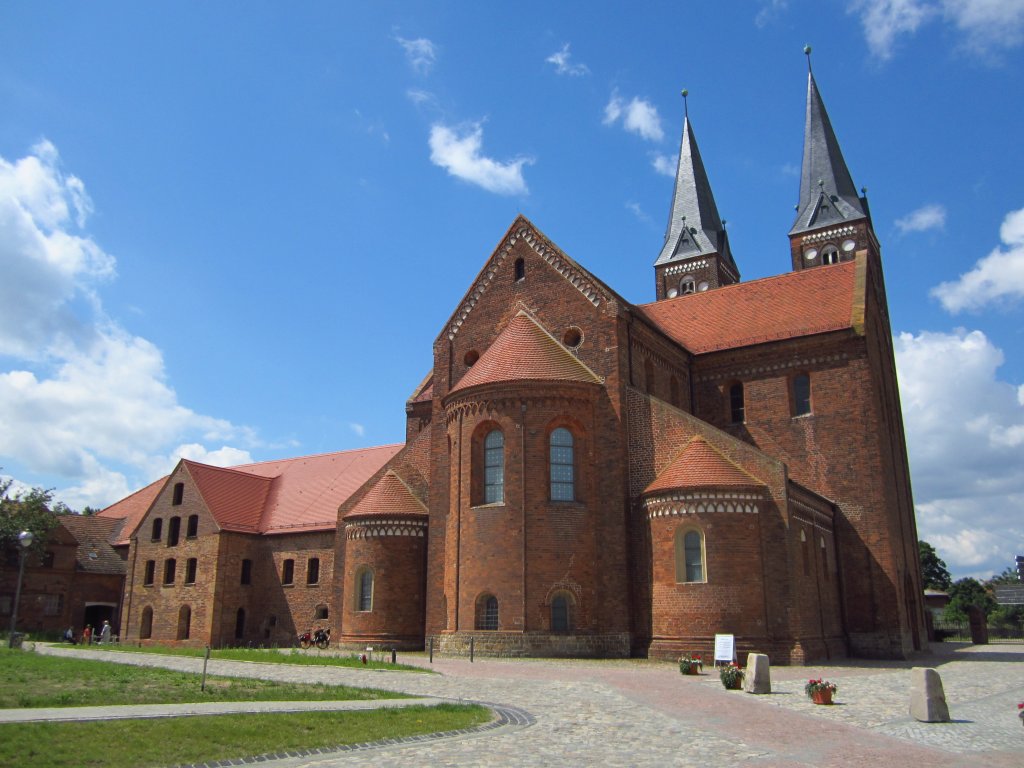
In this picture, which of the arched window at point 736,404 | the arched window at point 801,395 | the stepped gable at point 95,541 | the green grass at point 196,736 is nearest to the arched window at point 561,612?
the arched window at point 736,404

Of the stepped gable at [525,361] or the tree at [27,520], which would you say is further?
the tree at [27,520]

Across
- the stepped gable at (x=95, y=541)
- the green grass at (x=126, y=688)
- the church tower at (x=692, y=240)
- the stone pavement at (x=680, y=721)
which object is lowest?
the stone pavement at (x=680, y=721)

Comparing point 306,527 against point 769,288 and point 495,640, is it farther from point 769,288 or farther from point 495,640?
point 769,288

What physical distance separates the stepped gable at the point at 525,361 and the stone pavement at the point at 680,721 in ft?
A: 34.9

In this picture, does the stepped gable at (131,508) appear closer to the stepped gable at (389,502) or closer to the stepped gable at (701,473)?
the stepped gable at (389,502)

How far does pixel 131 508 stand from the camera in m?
55.4

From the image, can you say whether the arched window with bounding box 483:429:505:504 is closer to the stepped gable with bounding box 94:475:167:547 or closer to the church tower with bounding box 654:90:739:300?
the stepped gable with bounding box 94:475:167:547

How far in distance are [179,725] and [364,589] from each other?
23.3 metres

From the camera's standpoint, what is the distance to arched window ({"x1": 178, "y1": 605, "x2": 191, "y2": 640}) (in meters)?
43.2

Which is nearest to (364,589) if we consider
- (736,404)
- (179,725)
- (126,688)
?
(736,404)

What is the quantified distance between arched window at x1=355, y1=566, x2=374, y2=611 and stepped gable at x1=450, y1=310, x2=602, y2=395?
27.7ft

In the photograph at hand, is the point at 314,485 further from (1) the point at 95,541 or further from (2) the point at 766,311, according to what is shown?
(2) the point at 766,311

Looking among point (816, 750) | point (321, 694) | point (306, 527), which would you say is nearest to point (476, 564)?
point (321, 694)

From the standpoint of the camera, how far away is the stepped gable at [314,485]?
4475 cm
